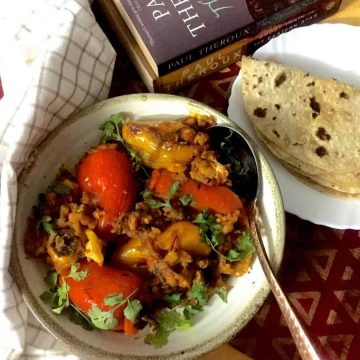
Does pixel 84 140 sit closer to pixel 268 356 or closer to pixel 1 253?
pixel 1 253

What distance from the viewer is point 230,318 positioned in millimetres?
1153

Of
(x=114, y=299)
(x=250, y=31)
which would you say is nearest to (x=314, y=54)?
(x=250, y=31)

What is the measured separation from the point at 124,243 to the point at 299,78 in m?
0.54

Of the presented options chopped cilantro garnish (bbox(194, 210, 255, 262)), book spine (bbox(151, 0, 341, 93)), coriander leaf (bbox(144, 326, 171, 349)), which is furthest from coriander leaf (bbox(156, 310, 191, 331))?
book spine (bbox(151, 0, 341, 93))

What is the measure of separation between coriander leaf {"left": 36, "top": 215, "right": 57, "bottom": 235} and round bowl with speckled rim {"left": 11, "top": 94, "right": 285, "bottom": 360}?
3 centimetres

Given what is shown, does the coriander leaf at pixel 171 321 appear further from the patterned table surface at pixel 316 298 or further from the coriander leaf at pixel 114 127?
the coriander leaf at pixel 114 127

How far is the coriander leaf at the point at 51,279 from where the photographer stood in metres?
1.18

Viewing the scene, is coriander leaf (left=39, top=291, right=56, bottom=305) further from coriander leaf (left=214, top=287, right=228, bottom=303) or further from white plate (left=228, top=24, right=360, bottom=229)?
white plate (left=228, top=24, right=360, bottom=229)

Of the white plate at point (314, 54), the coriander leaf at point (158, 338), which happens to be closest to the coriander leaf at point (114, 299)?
the coriander leaf at point (158, 338)

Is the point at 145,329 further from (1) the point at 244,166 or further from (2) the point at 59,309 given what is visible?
(1) the point at 244,166

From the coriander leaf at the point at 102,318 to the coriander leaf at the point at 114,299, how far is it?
0.06 feet

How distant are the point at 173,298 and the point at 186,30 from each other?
0.57 meters

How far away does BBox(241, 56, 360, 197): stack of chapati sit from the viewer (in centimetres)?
132

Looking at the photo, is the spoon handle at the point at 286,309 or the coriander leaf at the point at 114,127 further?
the coriander leaf at the point at 114,127
